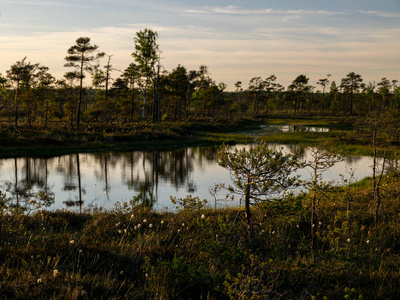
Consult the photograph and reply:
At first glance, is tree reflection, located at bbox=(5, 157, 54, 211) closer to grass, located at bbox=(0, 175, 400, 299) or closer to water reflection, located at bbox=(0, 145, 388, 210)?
water reflection, located at bbox=(0, 145, 388, 210)

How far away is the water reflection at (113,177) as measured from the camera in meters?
13.1

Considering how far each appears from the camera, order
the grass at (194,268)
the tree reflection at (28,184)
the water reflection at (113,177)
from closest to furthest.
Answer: the grass at (194,268), the tree reflection at (28,184), the water reflection at (113,177)

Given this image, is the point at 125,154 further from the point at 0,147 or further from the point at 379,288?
the point at 379,288

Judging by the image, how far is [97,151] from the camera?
90.0 ft

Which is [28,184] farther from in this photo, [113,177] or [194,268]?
[194,268]

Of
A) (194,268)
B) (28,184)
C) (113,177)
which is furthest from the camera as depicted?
(113,177)

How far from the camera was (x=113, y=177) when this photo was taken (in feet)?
58.2

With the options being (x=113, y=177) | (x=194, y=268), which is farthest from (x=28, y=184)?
(x=194, y=268)

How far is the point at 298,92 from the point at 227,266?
93123 mm

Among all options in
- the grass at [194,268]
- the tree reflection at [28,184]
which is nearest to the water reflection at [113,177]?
the tree reflection at [28,184]

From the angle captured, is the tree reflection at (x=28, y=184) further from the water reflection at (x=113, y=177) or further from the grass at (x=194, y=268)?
the grass at (x=194, y=268)

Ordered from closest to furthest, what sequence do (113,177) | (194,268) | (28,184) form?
(194,268) < (28,184) < (113,177)

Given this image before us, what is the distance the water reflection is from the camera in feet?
43.1

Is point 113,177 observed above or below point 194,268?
below
